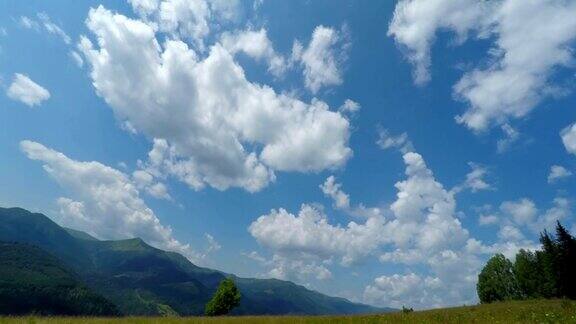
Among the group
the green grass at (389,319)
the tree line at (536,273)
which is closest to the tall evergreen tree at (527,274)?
the tree line at (536,273)

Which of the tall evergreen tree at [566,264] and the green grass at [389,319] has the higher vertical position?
the tall evergreen tree at [566,264]

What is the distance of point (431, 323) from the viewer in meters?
15.6

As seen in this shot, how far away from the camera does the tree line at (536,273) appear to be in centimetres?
6956

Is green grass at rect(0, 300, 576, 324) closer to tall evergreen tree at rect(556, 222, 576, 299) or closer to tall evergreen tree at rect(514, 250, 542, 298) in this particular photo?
tall evergreen tree at rect(556, 222, 576, 299)

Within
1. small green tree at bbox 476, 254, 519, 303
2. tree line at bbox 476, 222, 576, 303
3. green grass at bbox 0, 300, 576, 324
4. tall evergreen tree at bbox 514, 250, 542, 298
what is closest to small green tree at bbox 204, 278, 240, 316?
green grass at bbox 0, 300, 576, 324

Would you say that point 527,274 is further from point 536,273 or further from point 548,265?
point 548,265

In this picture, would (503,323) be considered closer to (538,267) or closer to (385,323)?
(385,323)

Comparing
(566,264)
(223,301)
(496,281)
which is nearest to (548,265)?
(566,264)

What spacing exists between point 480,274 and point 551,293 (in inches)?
1246

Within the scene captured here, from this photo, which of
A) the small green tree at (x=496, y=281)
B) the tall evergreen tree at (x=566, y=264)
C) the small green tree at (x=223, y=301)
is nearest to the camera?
the small green tree at (x=223, y=301)

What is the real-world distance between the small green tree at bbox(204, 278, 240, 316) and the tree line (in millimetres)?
56532

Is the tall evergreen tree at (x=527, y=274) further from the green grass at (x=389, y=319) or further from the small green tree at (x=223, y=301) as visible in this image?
the green grass at (x=389, y=319)

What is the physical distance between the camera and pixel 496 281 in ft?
353

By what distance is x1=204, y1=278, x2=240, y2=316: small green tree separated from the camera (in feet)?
210
